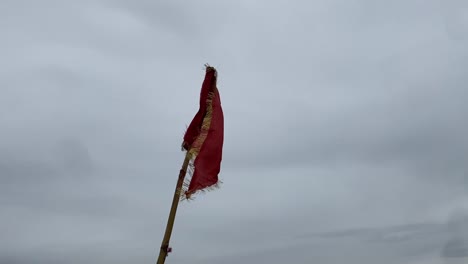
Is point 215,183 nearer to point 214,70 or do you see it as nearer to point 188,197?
point 188,197

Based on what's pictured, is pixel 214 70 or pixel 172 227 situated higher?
pixel 214 70

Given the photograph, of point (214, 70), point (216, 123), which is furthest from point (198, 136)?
point (214, 70)

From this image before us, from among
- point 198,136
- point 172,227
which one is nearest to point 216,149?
point 198,136

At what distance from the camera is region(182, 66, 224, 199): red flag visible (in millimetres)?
10852

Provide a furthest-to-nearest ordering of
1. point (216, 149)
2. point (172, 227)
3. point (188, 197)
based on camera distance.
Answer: point (216, 149)
point (188, 197)
point (172, 227)

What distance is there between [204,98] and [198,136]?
841 millimetres

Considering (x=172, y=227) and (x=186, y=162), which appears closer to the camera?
(x=172, y=227)

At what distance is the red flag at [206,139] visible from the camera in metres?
10.9

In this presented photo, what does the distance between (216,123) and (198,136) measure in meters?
0.48

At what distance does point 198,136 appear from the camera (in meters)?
11.4

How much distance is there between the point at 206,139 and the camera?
11203 mm

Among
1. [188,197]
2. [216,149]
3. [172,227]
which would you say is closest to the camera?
[172,227]

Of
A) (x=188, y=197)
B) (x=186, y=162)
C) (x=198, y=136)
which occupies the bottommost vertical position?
(x=188, y=197)

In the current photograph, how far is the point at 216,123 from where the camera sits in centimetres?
1147
